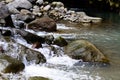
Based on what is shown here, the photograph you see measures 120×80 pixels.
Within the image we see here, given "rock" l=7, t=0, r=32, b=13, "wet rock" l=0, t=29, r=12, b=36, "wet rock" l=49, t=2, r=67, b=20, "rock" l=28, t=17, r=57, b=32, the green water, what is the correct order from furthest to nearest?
"wet rock" l=49, t=2, r=67, b=20 < "rock" l=7, t=0, r=32, b=13 < "rock" l=28, t=17, r=57, b=32 < "wet rock" l=0, t=29, r=12, b=36 < the green water

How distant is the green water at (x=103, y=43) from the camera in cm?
909

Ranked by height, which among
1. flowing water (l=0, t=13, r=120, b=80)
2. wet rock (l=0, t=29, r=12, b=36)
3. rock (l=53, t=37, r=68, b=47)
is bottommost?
flowing water (l=0, t=13, r=120, b=80)

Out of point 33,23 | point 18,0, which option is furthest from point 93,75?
point 18,0

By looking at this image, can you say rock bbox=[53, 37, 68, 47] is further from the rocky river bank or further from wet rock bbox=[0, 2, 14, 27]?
wet rock bbox=[0, 2, 14, 27]

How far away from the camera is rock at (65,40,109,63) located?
33.1 ft

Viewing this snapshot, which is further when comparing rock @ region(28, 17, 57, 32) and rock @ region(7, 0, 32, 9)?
rock @ region(7, 0, 32, 9)

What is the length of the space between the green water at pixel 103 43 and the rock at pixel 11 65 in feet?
5.43

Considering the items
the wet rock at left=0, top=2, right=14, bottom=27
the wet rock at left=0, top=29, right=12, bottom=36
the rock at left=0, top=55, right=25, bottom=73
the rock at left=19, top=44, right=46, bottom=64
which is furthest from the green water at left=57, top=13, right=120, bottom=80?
the wet rock at left=0, top=29, right=12, bottom=36

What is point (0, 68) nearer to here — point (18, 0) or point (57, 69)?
point (57, 69)

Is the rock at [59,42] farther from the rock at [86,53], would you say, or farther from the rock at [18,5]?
the rock at [18,5]

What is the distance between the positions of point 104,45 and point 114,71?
130 inches

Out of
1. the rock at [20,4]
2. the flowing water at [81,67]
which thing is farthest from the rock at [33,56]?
the rock at [20,4]

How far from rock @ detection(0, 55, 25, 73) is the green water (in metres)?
1.66

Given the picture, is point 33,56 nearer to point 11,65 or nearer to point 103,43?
point 11,65
